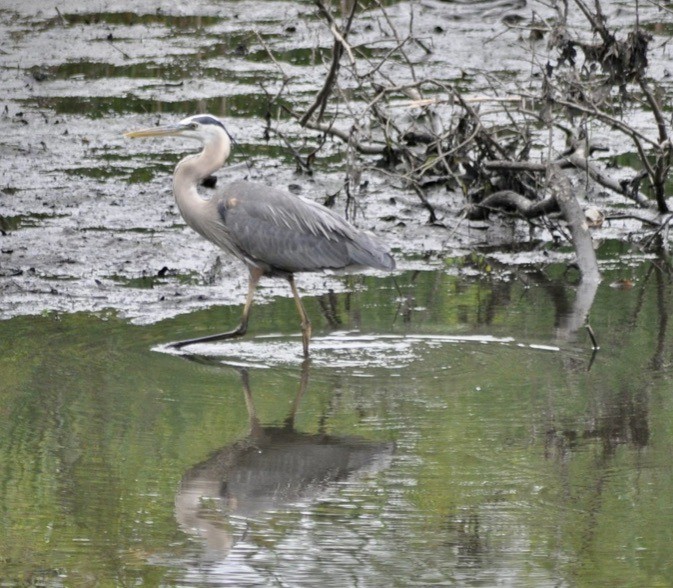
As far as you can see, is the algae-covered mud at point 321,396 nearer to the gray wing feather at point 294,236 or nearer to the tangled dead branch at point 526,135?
the tangled dead branch at point 526,135

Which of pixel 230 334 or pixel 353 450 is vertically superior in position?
pixel 230 334

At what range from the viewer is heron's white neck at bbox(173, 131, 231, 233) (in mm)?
7891

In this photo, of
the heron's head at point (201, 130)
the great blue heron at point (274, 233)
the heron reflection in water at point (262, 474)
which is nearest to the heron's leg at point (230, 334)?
the great blue heron at point (274, 233)

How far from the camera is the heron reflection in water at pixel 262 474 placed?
524cm

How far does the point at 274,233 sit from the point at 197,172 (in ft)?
2.04

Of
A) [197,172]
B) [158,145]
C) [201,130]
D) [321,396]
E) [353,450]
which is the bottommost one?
[353,450]

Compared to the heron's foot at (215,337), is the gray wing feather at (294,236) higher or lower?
higher

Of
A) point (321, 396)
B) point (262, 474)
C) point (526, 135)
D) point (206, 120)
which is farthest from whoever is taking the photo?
point (526, 135)

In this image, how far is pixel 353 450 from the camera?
6023 millimetres

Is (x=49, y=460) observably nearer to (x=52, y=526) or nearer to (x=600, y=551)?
(x=52, y=526)

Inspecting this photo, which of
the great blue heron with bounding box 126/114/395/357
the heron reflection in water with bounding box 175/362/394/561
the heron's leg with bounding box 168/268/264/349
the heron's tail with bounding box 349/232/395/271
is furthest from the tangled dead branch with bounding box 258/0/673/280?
the heron reflection in water with bounding box 175/362/394/561

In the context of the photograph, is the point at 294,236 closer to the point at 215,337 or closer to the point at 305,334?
the point at 305,334

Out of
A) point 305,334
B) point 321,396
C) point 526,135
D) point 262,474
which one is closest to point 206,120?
point 305,334

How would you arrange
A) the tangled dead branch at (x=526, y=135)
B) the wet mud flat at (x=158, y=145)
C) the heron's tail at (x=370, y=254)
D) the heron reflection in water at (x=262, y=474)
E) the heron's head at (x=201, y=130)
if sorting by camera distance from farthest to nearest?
the wet mud flat at (x=158, y=145), the tangled dead branch at (x=526, y=135), the heron's head at (x=201, y=130), the heron's tail at (x=370, y=254), the heron reflection in water at (x=262, y=474)
